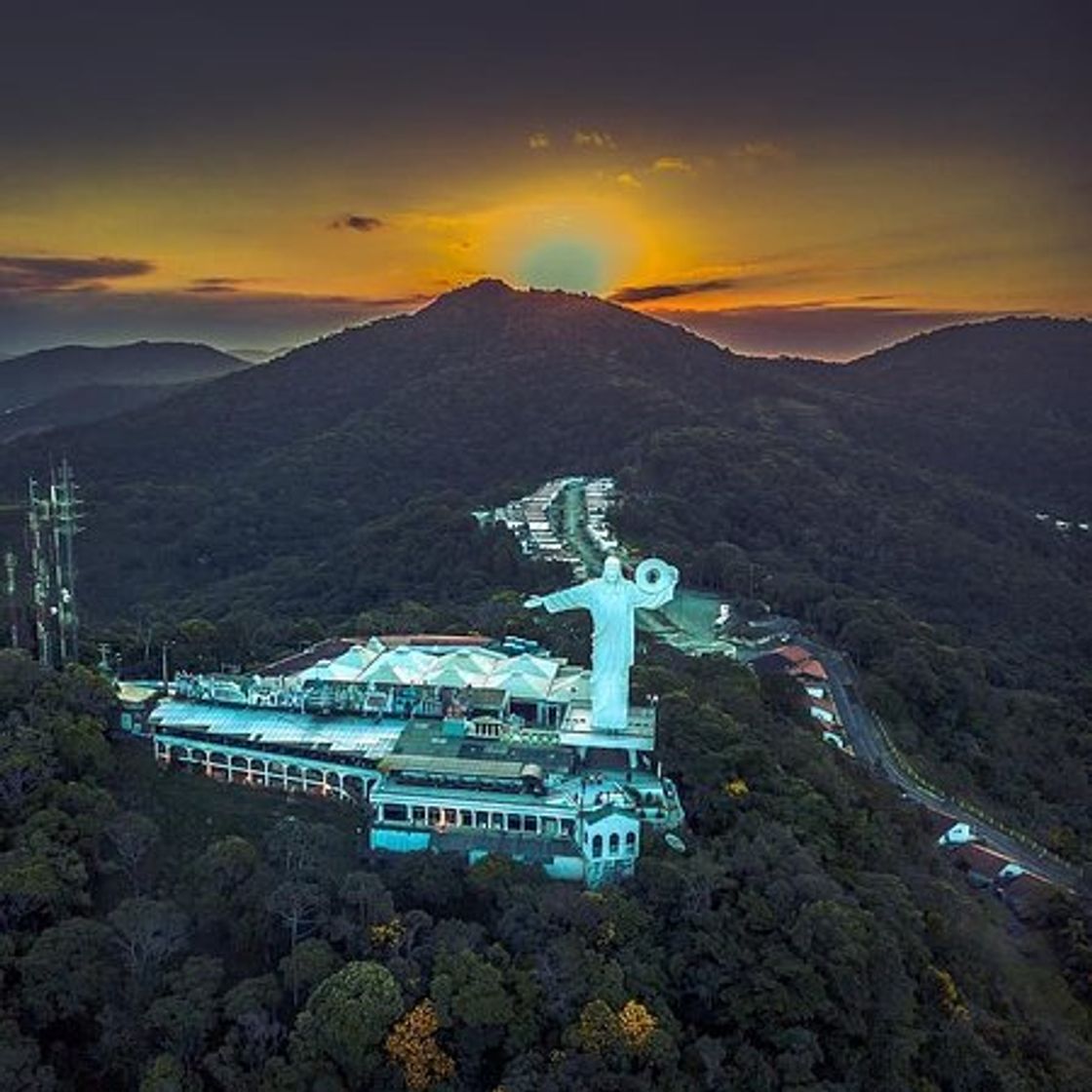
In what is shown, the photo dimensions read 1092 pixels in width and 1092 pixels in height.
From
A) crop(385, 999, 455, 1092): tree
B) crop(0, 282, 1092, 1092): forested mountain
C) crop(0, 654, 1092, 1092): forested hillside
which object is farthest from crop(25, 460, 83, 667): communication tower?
crop(385, 999, 455, 1092): tree

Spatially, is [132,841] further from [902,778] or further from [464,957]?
[902,778]

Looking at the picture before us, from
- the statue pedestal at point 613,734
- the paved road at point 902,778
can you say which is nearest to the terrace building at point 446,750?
the statue pedestal at point 613,734

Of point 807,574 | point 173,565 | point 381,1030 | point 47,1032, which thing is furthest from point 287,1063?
point 173,565

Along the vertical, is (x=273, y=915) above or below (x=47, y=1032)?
above

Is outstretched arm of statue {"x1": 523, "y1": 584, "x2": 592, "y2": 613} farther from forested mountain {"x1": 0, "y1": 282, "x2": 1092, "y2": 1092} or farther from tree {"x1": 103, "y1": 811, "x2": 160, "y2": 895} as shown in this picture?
tree {"x1": 103, "y1": 811, "x2": 160, "y2": 895}

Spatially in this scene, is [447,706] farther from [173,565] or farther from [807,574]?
[173,565]

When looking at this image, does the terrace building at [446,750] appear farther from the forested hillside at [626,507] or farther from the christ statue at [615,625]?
the forested hillside at [626,507]
